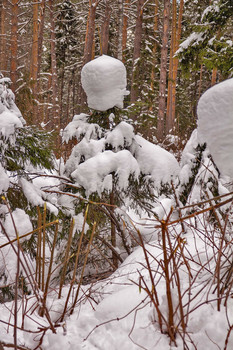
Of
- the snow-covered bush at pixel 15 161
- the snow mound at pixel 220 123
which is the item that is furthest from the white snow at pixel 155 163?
the snow mound at pixel 220 123

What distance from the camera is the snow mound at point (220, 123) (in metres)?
1.74

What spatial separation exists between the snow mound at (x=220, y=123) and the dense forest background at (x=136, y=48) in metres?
1.30

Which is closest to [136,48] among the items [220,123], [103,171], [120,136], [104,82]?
[104,82]

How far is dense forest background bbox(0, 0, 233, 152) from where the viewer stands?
5.20 m

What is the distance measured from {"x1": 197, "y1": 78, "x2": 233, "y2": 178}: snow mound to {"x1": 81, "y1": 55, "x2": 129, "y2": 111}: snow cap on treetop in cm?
160

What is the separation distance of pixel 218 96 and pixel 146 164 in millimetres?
1609

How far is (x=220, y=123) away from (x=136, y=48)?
37.0ft

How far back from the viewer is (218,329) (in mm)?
1252

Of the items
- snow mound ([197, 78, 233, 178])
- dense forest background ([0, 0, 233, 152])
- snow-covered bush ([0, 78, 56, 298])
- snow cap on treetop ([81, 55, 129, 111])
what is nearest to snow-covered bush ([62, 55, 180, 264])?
snow cap on treetop ([81, 55, 129, 111])

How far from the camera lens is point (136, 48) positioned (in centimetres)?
1170

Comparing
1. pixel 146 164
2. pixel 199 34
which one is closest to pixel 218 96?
pixel 146 164

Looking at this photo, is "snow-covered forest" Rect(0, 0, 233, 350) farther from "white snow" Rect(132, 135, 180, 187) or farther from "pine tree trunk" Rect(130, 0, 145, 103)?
"pine tree trunk" Rect(130, 0, 145, 103)

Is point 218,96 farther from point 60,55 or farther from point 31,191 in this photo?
point 60,55

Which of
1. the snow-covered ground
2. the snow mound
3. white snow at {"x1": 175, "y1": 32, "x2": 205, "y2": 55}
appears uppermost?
white snow at {"x1": 175, "y1": 32, "x2": 205, "y2": 55}
